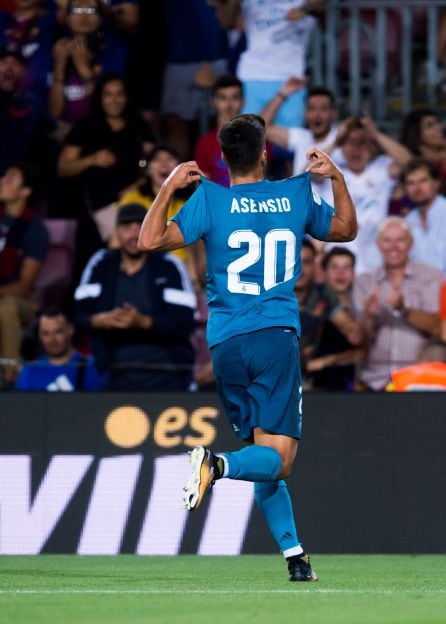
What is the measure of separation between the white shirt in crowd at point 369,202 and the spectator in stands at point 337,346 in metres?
0.75

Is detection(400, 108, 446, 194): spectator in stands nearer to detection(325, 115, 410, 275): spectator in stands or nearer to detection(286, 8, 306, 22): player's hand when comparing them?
detection(325, 115, 410, 275): spectator in stands

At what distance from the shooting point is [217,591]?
646cm

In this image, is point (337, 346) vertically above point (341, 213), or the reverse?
point (341, 213)

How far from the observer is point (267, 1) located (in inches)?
518

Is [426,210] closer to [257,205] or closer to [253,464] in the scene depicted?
[257,205]

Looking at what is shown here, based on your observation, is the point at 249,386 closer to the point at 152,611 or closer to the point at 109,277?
the point at 152,611

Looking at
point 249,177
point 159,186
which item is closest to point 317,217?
point 249,177

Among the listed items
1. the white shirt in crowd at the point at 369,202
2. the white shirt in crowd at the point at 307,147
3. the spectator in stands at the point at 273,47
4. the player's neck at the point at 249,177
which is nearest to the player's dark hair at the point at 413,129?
the white shirt in crowd at the point at 369,202

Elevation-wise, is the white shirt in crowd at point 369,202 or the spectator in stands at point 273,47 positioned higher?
the spectator in stands at point 273,47

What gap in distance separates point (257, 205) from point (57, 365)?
4189 millimetres

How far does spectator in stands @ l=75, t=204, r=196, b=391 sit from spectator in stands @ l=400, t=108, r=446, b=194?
9.02ft

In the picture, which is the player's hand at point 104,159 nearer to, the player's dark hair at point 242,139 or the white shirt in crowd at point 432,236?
the white shirt in crowd at point 432,236

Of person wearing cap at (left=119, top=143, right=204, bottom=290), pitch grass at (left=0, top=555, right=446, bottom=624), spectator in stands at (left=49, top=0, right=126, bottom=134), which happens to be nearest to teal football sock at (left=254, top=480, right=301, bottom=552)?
pitch grass at (left=0, top=555, right=446, bottom=624)

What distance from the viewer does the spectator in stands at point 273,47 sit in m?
13.1
